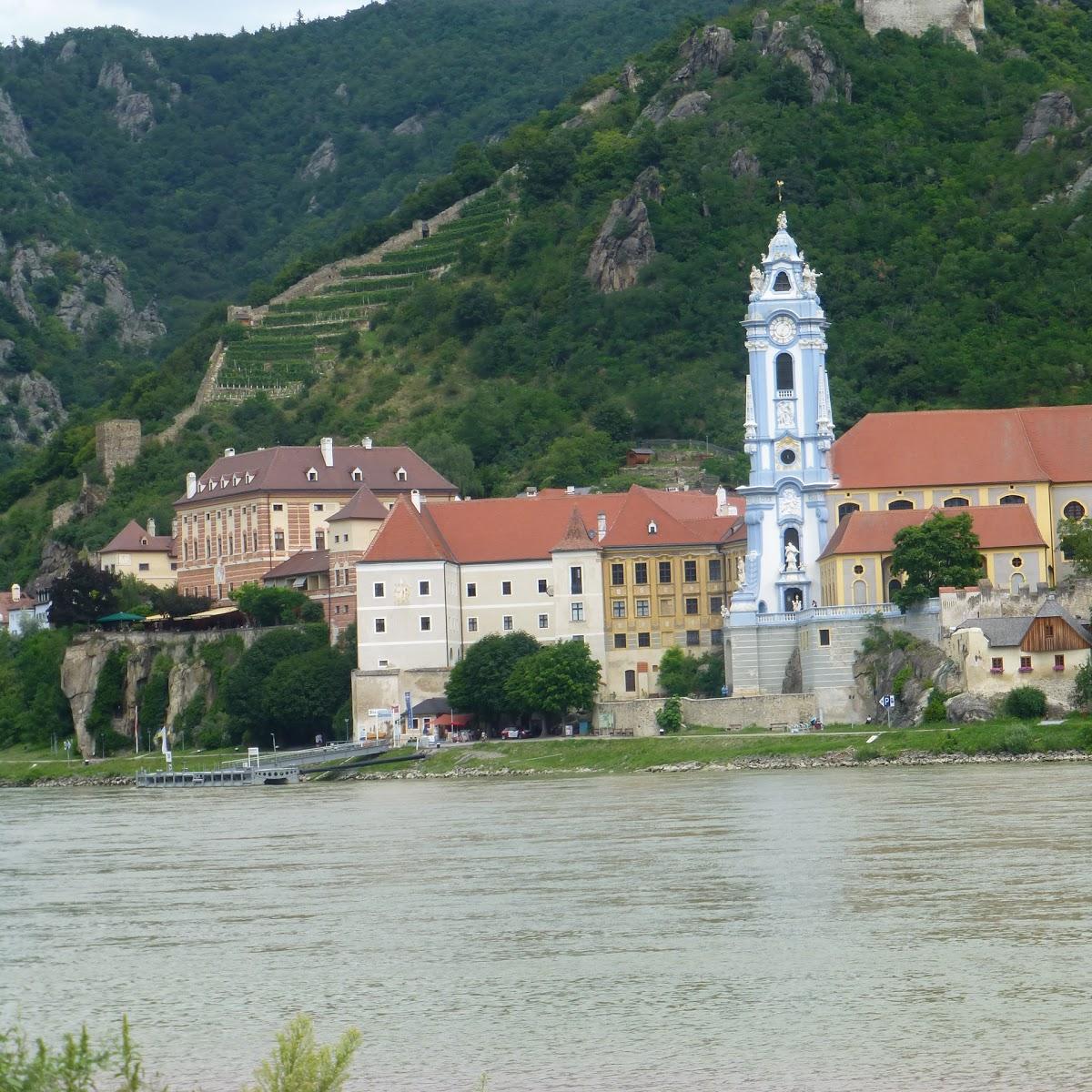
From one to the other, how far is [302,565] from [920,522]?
114ft

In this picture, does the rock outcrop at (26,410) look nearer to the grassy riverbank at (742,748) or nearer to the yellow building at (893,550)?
the grassy riverbank at (742,748)

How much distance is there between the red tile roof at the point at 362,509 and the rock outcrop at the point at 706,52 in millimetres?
58936

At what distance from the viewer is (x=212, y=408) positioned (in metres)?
153

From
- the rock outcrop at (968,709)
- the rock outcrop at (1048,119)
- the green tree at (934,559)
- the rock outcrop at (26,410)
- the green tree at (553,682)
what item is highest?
the rock outcrop at (1048,119)

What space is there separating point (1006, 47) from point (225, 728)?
264 feet

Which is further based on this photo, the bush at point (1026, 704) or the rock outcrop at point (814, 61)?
the rock outcrop at point (814, 61)

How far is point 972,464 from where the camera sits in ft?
316

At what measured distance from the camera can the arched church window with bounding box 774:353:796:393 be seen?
98.3 meters

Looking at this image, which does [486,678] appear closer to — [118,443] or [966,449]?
[966,449]

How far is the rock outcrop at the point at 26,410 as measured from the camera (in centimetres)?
19725

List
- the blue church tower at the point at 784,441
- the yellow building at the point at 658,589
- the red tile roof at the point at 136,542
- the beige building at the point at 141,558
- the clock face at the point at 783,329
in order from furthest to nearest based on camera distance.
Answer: the red tile roof at the point at 136,542 < the beige building at the point at 141,558 < the yellow building at the point at 658,589 < the clock face at the point at 783,329 < the blue church tower at the point at 784,441

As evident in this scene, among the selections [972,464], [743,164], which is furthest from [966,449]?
[743,164]

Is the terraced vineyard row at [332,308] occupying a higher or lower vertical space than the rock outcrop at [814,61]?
A: lower

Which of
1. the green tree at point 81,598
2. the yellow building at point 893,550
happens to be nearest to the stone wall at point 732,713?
the yellow building at point 893,550
